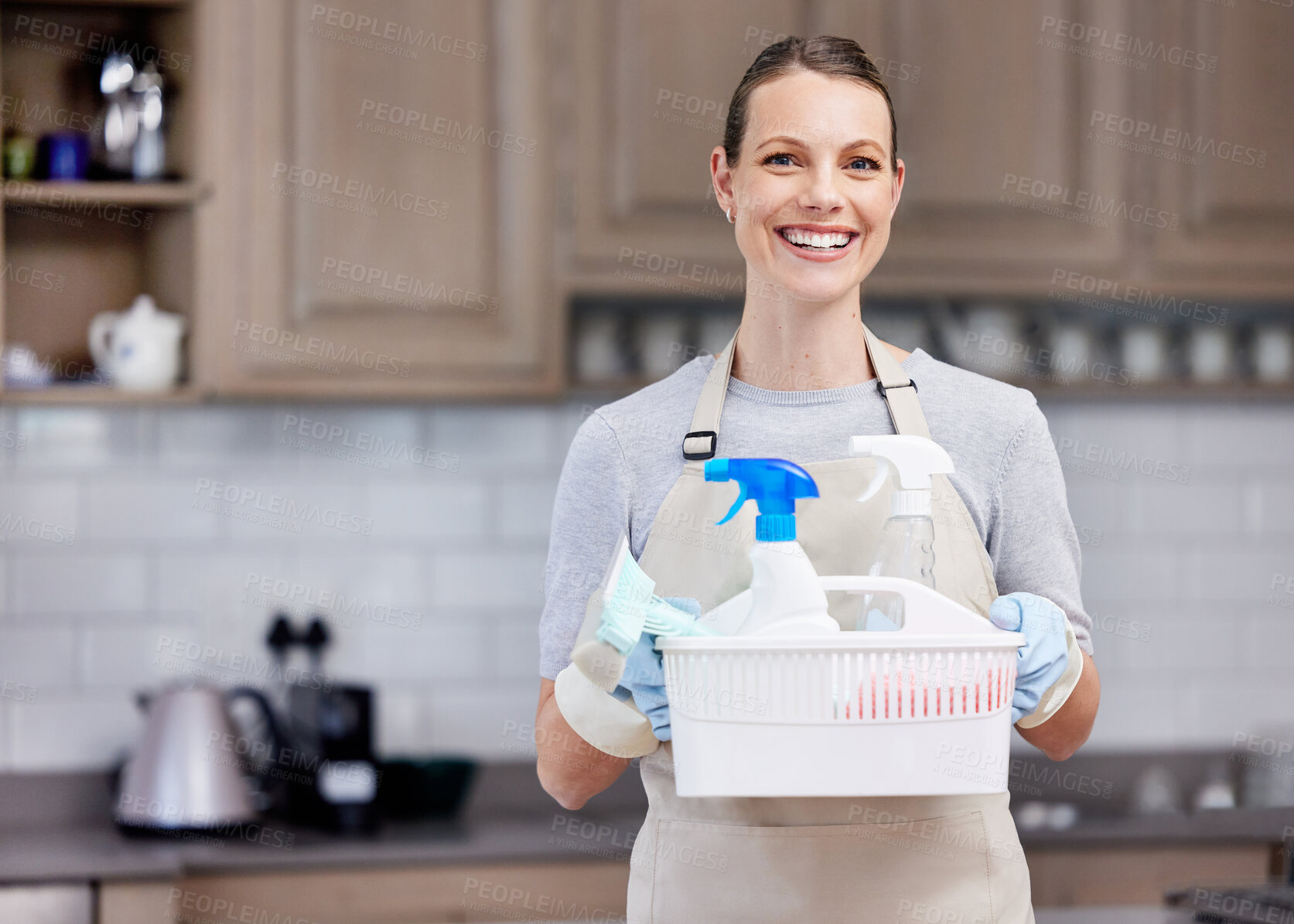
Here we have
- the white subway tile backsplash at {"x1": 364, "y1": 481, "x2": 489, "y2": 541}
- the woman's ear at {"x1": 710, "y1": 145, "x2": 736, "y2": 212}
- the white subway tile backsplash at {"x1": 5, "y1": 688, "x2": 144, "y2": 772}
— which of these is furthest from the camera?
the white subway tile backsplash at {"x1": 364, "y1": 481, "x2": 489, "y2": 541}

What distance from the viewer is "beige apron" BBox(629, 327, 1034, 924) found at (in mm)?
1077

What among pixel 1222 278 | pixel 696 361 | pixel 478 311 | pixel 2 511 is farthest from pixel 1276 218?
pixel 2 511

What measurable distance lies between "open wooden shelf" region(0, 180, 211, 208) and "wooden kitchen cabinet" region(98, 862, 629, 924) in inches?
43.1

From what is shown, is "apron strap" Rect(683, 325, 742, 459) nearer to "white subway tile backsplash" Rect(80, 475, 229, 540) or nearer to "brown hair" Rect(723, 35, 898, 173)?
"brown hair" Rect(723, 35, 898, 173)

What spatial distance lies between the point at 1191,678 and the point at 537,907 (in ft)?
4.80

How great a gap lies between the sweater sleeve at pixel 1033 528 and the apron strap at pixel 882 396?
0.27ft

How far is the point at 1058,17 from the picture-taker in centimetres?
228

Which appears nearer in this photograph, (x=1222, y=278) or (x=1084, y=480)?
(x=1222, y=278)

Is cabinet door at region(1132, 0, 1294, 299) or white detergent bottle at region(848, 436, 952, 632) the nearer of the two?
white detergent bottle at region(848, 436, 952, 632)

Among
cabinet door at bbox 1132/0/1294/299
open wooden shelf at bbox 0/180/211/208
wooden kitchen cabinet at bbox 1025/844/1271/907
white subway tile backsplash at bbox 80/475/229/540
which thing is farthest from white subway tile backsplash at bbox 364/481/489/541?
cabinet door at bbox 1132/0/1294/299

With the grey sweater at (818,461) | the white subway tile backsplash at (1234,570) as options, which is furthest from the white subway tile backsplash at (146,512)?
the white subway tile backsplash at (1234,570)


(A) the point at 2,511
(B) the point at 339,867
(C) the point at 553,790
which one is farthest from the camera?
(A) the point at 2,511

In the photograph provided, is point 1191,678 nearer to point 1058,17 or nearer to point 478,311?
point 1058,17

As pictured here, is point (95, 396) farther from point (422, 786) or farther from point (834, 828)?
point (834, 828)
